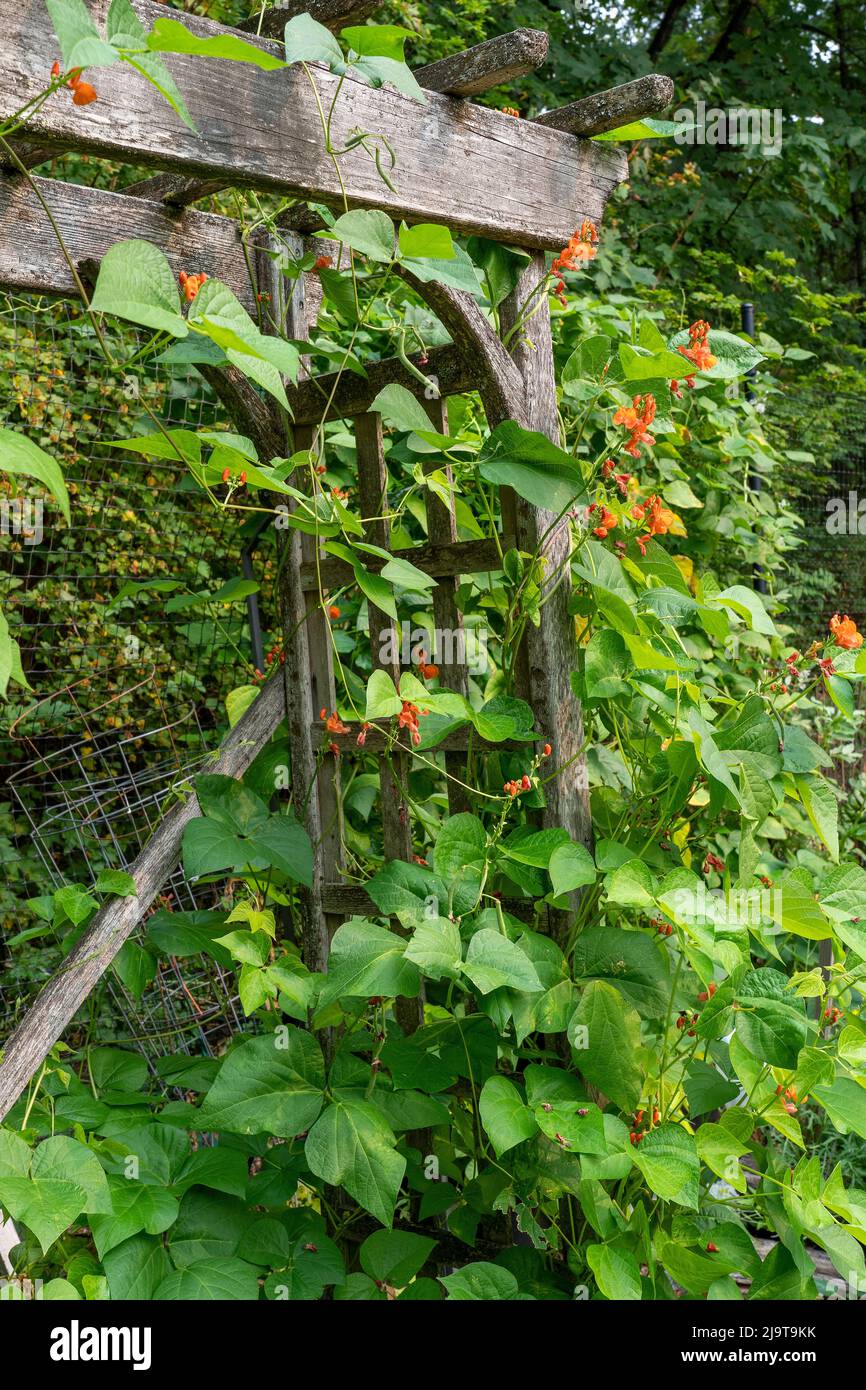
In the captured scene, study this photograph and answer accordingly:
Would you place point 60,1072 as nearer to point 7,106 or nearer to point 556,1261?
point 556,1261

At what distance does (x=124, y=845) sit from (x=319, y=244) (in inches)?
63.1

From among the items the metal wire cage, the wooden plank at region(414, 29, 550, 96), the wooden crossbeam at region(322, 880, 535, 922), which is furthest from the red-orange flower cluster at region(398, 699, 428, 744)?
the metal wire cage

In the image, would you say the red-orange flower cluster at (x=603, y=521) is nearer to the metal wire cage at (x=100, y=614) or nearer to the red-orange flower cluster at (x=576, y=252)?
the red-orange flower cluster at (x=576, y=252)

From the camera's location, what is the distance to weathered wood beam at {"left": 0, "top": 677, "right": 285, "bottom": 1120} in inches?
68.2

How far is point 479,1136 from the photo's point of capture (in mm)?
1707

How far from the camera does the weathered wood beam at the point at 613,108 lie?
1.59 meters

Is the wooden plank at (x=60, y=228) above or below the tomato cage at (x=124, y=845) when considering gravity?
above

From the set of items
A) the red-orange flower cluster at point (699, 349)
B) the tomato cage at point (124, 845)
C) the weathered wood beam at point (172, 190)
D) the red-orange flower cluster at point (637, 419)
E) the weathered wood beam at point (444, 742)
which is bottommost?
the tomato cage at point (124, 845)

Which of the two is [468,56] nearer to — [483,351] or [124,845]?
[483,351]

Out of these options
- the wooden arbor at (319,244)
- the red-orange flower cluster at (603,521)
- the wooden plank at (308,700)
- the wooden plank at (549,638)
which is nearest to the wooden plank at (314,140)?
the wooden arbor at (319,244)

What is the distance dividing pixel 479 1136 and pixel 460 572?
841 mm

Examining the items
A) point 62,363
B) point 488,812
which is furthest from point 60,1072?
point 62,363

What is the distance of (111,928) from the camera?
185 centimetres

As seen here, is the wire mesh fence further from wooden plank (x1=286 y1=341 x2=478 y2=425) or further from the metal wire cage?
wooden plank (x1=286 y1=341 x2=478 y2=425)
